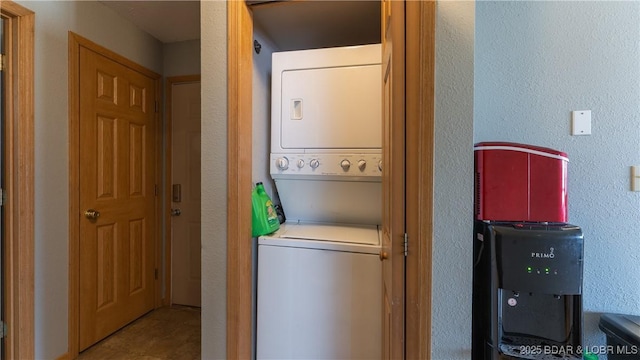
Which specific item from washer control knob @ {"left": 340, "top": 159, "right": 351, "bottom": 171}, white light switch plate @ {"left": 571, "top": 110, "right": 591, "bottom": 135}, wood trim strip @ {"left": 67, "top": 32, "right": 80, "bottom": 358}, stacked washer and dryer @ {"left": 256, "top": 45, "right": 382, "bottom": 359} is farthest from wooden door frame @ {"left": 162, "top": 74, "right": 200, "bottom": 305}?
white light switch plate @ {"left": 571, "top": 110, "right": 591, "bottom": 135}

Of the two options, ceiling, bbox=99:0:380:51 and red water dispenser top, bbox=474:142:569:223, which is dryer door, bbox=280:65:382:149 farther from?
red water dispenser top, bbox=474:142:569:223

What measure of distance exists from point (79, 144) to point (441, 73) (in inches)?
84.4

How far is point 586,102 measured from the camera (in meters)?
1.28

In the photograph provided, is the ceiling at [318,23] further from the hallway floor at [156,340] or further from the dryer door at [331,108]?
the hallway floor at [156,340]

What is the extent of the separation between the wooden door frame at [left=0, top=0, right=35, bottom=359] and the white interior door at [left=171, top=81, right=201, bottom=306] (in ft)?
3.27

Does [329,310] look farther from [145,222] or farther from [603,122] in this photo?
[145,222]

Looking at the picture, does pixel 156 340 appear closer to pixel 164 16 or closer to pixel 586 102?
pixel 164 16

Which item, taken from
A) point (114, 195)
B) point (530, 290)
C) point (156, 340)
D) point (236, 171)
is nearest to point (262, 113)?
point (236, 171)

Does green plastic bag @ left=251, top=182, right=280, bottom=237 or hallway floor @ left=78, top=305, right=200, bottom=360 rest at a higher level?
green plastic bag @ left=251, top=182, right=280, bottom=237

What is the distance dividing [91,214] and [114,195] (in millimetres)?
216

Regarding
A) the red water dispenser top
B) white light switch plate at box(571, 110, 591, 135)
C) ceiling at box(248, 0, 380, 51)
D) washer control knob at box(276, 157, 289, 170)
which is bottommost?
the red water dispenser top

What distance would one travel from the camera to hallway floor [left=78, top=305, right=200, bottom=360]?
6.21 ft

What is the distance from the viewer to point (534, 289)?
94 cm

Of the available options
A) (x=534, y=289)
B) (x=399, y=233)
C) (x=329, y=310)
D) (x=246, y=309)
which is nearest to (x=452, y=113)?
(x=399, y=233)
